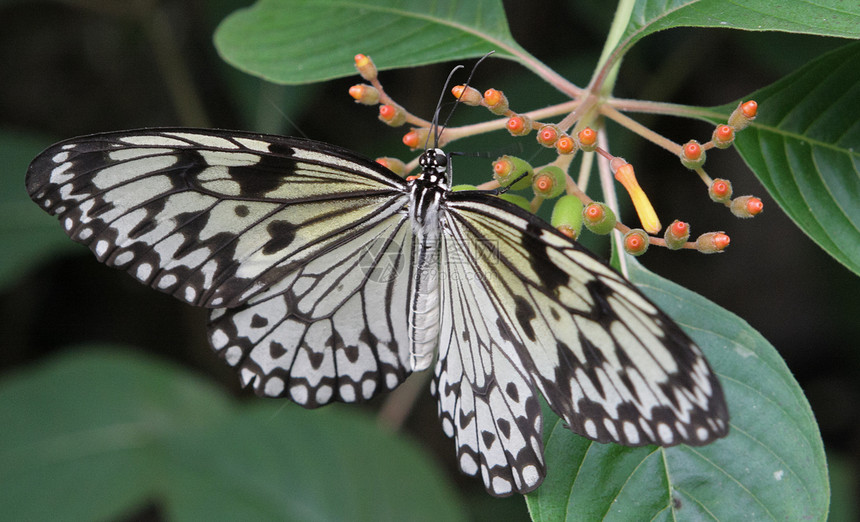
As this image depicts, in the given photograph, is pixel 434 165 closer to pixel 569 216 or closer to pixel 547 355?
pixel 569 216

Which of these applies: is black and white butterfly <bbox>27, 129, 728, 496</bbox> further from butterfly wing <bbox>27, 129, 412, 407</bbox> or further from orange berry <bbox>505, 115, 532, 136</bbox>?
orange berry <bbox>505, 115, 532, 136</bbox>

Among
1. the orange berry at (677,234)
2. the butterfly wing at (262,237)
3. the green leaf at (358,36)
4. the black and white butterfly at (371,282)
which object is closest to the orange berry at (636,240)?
the orange berry at (677,234)

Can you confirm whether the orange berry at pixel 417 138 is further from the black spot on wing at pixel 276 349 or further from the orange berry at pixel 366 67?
the black spot on wing at pixel 276 349

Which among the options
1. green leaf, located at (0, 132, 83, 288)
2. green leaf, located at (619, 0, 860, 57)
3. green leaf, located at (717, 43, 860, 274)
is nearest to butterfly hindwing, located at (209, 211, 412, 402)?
green leaf, located at (619, 0, 860, 57)

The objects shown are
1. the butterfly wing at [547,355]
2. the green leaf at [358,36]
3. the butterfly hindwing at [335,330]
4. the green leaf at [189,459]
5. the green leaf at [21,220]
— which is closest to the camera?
the butterfly wing at [547,355]

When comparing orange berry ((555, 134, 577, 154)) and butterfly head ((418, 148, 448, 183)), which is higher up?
butterfly head ((418, 148, 448, 183))

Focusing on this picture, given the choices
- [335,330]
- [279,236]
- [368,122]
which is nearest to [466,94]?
[279,236]

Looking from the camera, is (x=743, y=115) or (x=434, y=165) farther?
(x=434, y=165)
